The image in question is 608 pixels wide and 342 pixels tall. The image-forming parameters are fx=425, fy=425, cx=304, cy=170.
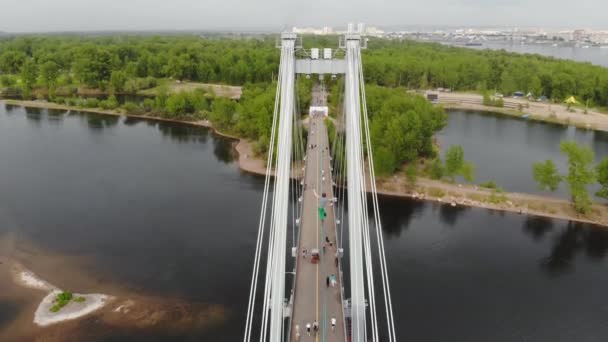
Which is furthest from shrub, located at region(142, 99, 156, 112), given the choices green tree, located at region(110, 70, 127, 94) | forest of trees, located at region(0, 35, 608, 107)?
forest of trees, located at region(0, 35, 608, 107)

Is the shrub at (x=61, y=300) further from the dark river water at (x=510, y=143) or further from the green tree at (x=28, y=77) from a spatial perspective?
the green tree at (x=28, y=77)

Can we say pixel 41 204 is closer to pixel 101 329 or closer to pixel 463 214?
pixel 101 329

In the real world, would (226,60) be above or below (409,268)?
above

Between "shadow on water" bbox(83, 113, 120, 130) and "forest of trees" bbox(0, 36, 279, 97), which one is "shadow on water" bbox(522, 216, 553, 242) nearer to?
"shadow on water" bbox(83, 113, 120, 130)

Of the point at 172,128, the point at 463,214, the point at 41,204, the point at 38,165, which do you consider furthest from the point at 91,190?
the point at 463,214

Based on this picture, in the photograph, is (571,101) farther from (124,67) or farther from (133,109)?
(124,67)

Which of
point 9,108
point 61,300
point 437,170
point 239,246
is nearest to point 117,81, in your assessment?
point 9,108

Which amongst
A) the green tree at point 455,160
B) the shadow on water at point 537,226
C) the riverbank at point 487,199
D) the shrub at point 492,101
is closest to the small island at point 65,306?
the riverbank at point 487,199
